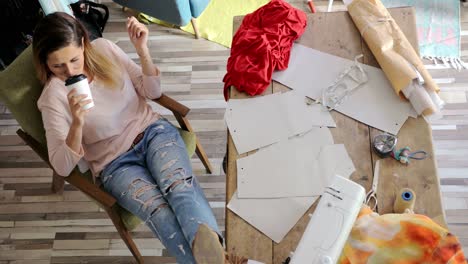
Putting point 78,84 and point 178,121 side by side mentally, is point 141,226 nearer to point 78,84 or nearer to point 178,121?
point 178,121

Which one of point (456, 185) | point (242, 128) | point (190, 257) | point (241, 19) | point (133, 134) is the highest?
point (241, 19)

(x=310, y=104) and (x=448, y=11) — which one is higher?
(x=310, y=104)

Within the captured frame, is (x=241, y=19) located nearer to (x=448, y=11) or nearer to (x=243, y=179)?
(x=243, y=179)

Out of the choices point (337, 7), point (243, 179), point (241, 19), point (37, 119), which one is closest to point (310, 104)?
point (243, 179)

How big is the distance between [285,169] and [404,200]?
352 mm

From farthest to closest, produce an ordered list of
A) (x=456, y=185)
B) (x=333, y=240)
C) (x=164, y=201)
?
1. (x=456, y=185)
2. (x=164, y=201)
3. (x=333, y=240)

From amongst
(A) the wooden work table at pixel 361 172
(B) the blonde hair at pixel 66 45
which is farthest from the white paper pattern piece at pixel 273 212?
(B) the blonde hair at pixel 66 45

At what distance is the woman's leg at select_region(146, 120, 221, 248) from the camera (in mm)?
1592

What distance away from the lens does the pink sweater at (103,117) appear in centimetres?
164

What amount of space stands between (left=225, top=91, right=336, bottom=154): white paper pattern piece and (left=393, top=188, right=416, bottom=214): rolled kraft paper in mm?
318

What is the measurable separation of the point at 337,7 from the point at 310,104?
142 centimetres

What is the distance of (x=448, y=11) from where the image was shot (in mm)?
2676

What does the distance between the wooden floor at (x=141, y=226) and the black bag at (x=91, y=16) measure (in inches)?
16.3

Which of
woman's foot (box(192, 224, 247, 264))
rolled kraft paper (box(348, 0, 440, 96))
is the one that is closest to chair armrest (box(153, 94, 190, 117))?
woman's foot (box(192, 224, 247, 264))
